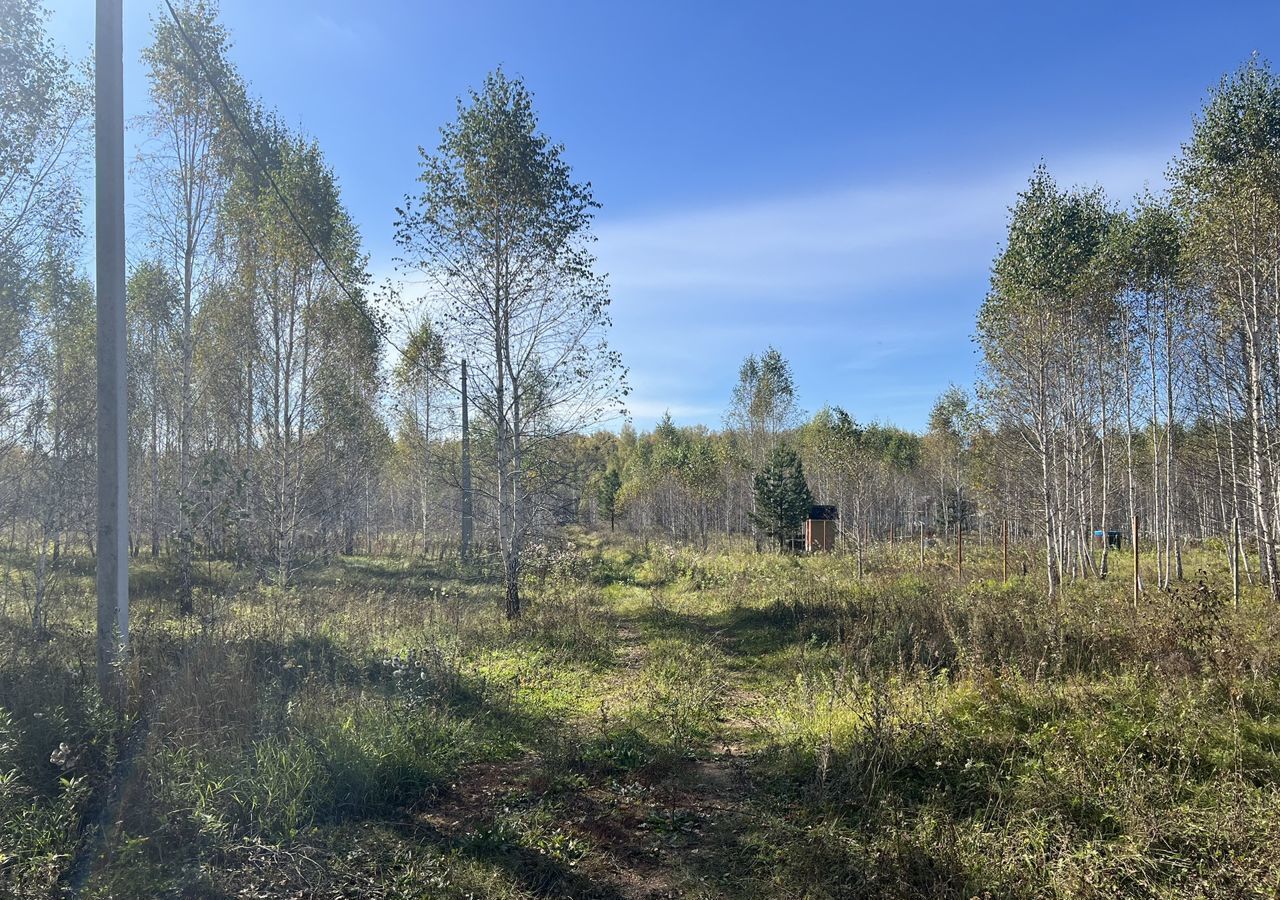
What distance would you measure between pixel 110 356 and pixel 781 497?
23837 mm

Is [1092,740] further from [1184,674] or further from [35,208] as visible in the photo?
[35,208]

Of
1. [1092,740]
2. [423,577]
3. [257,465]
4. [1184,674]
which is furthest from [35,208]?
[1184,674]

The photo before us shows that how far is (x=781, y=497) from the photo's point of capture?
2617 centimetres

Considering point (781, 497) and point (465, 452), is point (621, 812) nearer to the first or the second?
point (465, 452)

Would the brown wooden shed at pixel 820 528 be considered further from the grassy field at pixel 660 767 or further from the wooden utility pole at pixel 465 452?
the grassy field at pixel 660 767

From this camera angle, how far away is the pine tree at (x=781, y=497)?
26000 mm

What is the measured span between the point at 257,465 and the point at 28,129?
228 inches

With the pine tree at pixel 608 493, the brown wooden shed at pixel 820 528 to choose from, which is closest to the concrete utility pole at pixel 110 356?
the brown wooden shed at pixel 820 528

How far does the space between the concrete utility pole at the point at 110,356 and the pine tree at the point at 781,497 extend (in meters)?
23.3

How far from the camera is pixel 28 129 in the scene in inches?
311

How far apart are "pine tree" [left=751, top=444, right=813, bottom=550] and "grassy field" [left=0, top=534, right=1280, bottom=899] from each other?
1818 cm

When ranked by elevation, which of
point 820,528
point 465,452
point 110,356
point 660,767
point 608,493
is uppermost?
point 110,356

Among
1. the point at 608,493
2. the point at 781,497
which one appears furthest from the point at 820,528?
the point at 608,493

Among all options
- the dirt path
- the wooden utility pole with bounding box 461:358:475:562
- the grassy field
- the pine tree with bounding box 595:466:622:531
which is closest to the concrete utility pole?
the grassy field
